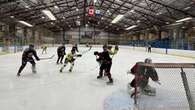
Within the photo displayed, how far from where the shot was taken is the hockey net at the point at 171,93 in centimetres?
445

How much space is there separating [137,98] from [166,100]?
55cm

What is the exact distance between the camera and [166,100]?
519 cm

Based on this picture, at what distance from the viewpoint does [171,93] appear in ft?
17.1

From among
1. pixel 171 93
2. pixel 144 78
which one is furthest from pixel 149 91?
pixel 144 78

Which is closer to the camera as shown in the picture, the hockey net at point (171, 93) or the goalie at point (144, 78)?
the hockey net at point (171, 93)

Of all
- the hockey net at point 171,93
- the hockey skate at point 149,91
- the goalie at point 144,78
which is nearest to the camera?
the hockey net at point 171,93

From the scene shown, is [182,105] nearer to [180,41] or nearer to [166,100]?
[166,100]

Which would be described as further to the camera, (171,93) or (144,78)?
(171,93)

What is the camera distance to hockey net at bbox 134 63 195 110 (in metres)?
4.45

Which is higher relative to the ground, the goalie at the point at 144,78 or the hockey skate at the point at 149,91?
the goalie at the point at 144,78

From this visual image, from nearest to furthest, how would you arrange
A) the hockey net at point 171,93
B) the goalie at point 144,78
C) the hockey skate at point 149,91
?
1. the hockey net at point 171,93
2. the goalie at point 144,78
3. the hockey skate at point 149,91

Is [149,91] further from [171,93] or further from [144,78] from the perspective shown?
[144,78]

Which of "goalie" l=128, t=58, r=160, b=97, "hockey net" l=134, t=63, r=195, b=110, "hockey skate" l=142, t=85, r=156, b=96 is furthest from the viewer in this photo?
"hockey skate" l=142, t=85, r=156, b=96

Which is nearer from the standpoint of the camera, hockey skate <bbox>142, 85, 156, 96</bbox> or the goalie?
the goalie
